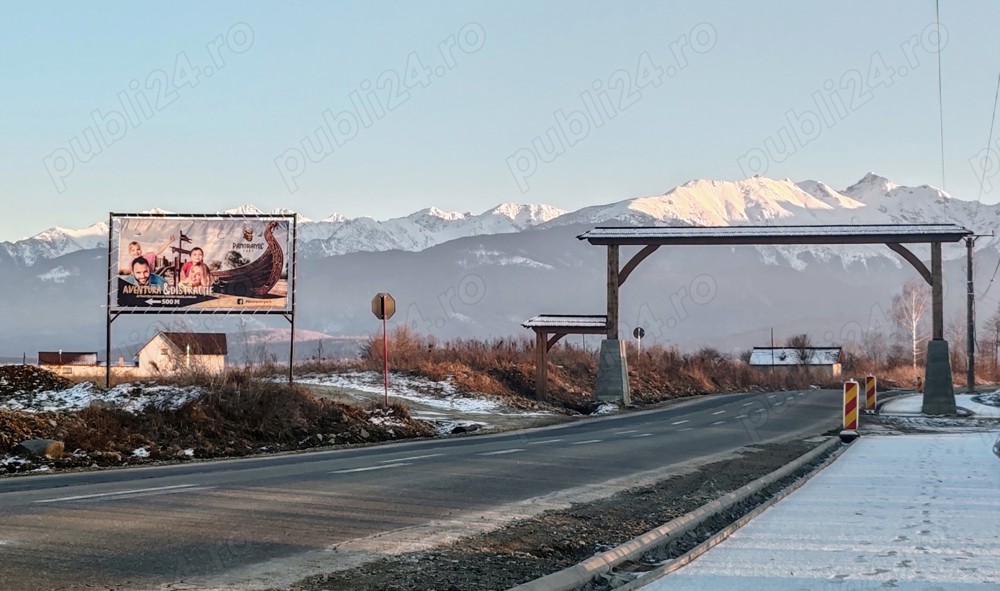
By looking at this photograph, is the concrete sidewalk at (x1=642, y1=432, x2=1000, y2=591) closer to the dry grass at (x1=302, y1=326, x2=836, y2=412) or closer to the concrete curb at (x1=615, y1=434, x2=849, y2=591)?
the concrete curb at (x1=615, y1=434, x2=849, y2=591)

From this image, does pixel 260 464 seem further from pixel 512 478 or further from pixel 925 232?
pixel 925 232

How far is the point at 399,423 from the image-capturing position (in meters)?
26.1

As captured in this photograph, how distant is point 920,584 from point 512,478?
25.4 ft

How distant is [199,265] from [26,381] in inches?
326

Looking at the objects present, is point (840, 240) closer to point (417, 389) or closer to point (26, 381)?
point (417, 389)

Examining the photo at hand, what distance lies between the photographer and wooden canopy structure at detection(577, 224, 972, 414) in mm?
39094

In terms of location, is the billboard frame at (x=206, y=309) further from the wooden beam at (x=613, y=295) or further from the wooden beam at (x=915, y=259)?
the wooden beam at (x=915, y=259)

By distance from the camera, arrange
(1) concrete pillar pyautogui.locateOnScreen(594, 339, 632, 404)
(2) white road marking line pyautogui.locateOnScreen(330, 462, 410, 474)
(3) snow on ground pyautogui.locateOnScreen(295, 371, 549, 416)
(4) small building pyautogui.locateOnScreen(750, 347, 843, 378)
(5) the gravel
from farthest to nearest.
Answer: (4) small building pyautogui.locateOnScreen(750, 347, 843, 378) → (1) concrete pillar pyautogui.locateOnScreen(594, 339, 632, 404) → (3) snow on ground pyautogui.locateOnScreen(295, 371, 549, 416) → (2) white road marking line pyautogui.locateOnScreen(330, 462, 410, 474) → (5) the gravel

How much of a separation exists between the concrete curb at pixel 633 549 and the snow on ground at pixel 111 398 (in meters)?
12.5

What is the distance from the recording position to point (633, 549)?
894cm

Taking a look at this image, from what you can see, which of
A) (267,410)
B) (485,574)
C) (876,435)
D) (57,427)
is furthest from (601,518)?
(876,435)

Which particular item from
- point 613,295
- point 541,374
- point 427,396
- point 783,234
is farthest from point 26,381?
point 783,234

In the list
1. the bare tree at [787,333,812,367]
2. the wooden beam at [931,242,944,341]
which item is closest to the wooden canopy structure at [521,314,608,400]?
the wooden beam at [931,242,944,341]

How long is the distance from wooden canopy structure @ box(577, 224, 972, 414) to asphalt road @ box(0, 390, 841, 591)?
67.2 feet
